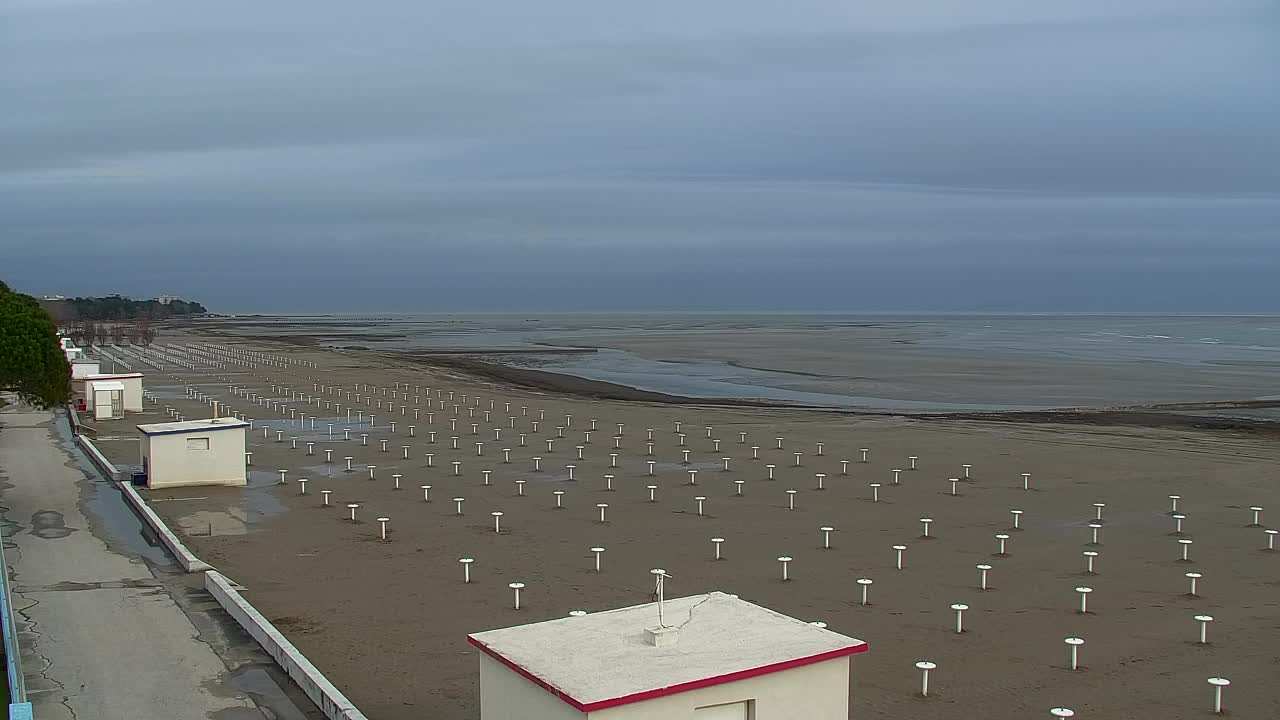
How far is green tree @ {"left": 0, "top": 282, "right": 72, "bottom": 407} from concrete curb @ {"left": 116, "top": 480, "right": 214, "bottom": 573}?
268 centimetres

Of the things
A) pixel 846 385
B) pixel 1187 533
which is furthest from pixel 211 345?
pixel 1187 533

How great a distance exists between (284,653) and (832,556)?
401 inches

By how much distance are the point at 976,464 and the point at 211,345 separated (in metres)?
93.5

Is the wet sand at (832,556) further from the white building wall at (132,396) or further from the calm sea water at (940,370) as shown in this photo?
the calm sea water at (940,370)

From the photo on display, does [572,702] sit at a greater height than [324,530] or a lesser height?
greater

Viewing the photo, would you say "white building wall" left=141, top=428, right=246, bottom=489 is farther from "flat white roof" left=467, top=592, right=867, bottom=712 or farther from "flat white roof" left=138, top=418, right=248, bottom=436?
"flat white roof" left=467, top=592, right=867, bottom=712

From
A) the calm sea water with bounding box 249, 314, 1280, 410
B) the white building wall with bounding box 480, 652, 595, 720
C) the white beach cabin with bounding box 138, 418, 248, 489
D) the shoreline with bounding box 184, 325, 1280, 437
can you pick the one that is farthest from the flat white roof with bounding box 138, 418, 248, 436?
the calm sea water with bounding box 249, 314, 1280, 410

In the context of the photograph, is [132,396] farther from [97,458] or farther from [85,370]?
[97,458]

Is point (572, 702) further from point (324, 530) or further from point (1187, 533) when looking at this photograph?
point (1187, 533)

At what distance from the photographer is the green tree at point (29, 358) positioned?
2317 cm

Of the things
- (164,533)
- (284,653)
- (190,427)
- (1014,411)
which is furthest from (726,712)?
(1014,411)

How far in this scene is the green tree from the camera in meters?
23.2

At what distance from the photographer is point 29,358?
23391mm

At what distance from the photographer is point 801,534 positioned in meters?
21.3
